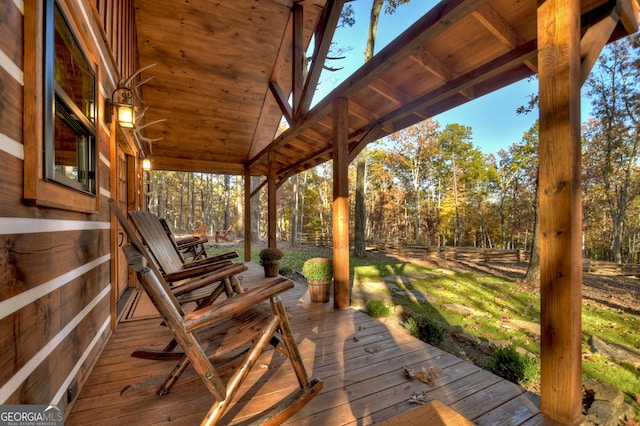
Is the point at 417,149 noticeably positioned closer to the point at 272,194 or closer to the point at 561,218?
the point at 272,194

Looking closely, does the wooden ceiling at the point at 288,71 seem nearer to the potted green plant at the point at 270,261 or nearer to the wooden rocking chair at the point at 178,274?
the potted green plant at the point at 270,261

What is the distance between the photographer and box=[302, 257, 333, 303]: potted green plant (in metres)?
3.24

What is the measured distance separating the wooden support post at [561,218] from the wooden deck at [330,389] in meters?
0.23

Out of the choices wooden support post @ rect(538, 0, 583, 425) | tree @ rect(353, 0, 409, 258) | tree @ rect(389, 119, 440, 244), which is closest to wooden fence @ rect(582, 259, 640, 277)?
tree @ rect(389, 119, 440, 244)

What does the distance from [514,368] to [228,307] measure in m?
2.07

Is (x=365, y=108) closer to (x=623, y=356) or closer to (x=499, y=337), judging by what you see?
(x=499, y=337)

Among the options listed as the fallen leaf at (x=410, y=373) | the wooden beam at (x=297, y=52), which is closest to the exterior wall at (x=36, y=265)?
the fallen leaf at (x=410, y=373)

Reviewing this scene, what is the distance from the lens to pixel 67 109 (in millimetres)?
1388

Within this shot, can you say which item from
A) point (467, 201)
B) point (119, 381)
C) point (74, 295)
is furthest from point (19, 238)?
point (467, 201)

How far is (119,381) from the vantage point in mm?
1646

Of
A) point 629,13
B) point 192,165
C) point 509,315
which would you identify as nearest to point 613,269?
point 509,315

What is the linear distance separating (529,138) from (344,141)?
715 inches

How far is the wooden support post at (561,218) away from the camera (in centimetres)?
130

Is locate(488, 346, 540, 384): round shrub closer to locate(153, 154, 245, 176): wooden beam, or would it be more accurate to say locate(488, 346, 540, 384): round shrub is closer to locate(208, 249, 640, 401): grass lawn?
locate(208, 249, 640, 401): grass lawn
